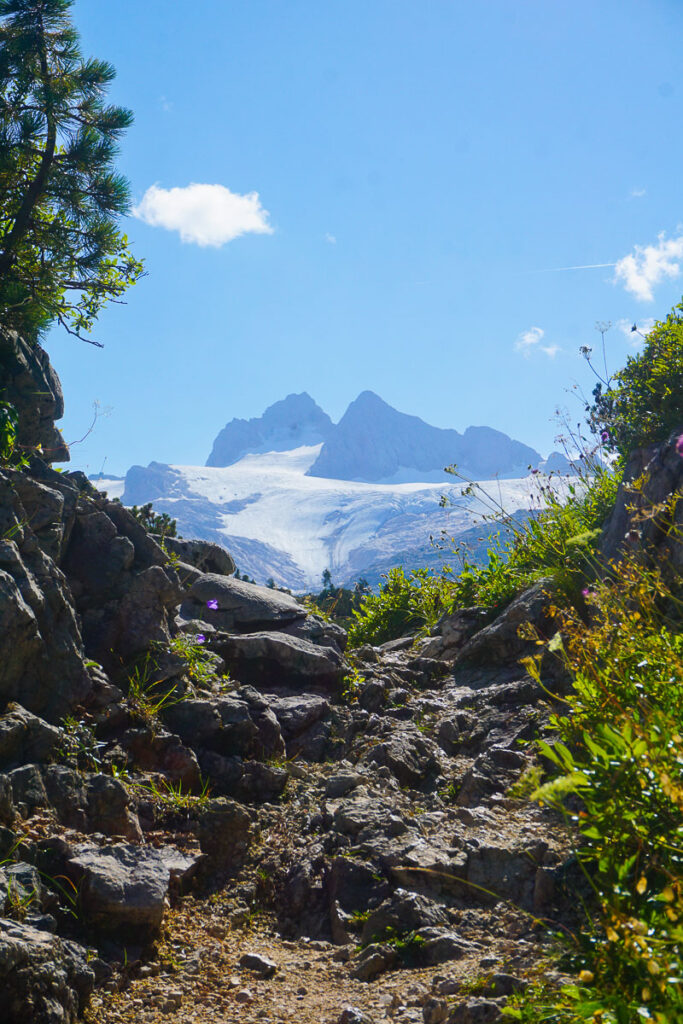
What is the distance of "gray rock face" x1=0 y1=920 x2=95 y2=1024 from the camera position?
345 centimetres

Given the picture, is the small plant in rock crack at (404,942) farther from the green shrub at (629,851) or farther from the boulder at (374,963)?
the green shrub at (629,851)

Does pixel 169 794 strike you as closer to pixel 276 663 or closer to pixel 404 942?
pixel 404 942

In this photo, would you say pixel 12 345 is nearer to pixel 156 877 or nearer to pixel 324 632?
pixel 324 632

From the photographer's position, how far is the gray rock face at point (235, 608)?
1026 cm

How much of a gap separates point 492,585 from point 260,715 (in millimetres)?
4637

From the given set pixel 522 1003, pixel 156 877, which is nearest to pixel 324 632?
pixel 156 877

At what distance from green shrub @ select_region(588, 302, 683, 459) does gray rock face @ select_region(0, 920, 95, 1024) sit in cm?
776

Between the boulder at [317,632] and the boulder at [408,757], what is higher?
the boulder at [317,632]

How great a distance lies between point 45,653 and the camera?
6016 mm

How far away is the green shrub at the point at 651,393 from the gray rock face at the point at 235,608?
516 cm

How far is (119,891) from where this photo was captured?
4.52m

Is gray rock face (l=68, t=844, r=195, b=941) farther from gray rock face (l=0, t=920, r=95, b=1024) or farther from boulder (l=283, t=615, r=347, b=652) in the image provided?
boulder (l=283, t=615, r=347, b=652)

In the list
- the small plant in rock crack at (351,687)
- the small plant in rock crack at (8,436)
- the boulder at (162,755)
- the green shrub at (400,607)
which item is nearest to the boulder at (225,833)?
the boulder at (162,755)

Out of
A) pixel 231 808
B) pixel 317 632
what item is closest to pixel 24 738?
pixel 231 808
